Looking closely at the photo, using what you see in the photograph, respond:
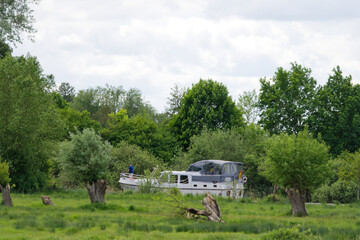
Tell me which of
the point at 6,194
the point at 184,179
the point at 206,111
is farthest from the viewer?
the point at 206,111

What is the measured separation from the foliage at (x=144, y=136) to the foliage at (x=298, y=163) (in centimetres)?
3819

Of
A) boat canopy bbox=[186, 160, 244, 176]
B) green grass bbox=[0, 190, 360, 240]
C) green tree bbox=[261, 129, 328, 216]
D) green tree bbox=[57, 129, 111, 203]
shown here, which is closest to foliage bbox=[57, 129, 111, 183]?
green tree bbox=[57, 129, 111, 203]

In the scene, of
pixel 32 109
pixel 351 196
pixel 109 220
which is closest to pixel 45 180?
pixel 32 109

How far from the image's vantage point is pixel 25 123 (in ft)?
112

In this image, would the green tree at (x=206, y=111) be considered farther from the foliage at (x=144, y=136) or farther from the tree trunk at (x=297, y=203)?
the tree trunk at (x=297, y=203)

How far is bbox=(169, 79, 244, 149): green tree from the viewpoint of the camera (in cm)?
6262

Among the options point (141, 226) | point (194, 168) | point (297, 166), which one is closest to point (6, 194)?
point (141, 226)

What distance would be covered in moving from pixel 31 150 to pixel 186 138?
1260 inches

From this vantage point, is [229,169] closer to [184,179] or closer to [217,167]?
[217,167]

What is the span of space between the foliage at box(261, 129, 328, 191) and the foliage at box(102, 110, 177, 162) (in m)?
38.2

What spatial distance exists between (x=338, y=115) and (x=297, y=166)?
1268 inches

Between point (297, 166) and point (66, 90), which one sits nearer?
point (297, 166)

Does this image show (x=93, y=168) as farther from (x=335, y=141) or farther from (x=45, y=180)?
(x=335, y=141)

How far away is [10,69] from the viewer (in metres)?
35.7
